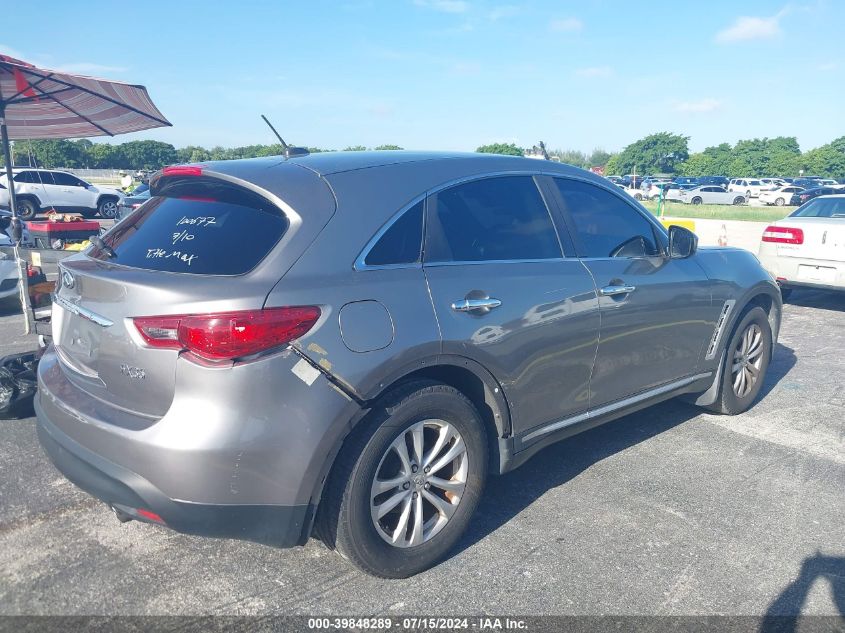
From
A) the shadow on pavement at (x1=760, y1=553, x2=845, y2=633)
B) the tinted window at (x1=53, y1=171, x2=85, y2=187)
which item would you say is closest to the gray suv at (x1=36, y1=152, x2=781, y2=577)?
the shadow on pavement at (x1=760, y1=553, x2=845, y2=633)

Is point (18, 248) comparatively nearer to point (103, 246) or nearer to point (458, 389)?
point (103, 246)

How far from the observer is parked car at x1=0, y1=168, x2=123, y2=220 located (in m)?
24.2

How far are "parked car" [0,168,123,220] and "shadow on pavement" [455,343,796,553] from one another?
22.9m

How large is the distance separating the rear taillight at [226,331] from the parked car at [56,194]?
23.6 meters

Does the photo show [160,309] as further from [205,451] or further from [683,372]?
[683,372]

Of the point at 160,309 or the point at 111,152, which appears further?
the point at 111,152

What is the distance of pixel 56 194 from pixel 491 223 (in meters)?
26.1

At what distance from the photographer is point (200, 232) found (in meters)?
2.72

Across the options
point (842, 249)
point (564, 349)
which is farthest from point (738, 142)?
point (564, 349)

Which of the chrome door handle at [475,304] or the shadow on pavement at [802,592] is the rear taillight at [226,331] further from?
the shadow on pavement at [802,592]

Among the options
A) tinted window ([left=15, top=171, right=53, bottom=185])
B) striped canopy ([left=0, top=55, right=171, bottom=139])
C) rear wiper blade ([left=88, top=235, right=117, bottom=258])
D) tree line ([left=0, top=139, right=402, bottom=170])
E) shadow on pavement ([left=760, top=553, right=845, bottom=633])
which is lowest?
shadow on pavement ([left=760, top=553, right=845, bottom=633])

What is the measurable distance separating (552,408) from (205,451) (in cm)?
172

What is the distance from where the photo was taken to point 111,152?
3118 inches

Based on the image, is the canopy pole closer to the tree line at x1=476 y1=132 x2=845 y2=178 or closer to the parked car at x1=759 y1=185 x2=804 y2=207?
the parked car at x1=759 y1=185 x2=804 y2=207
